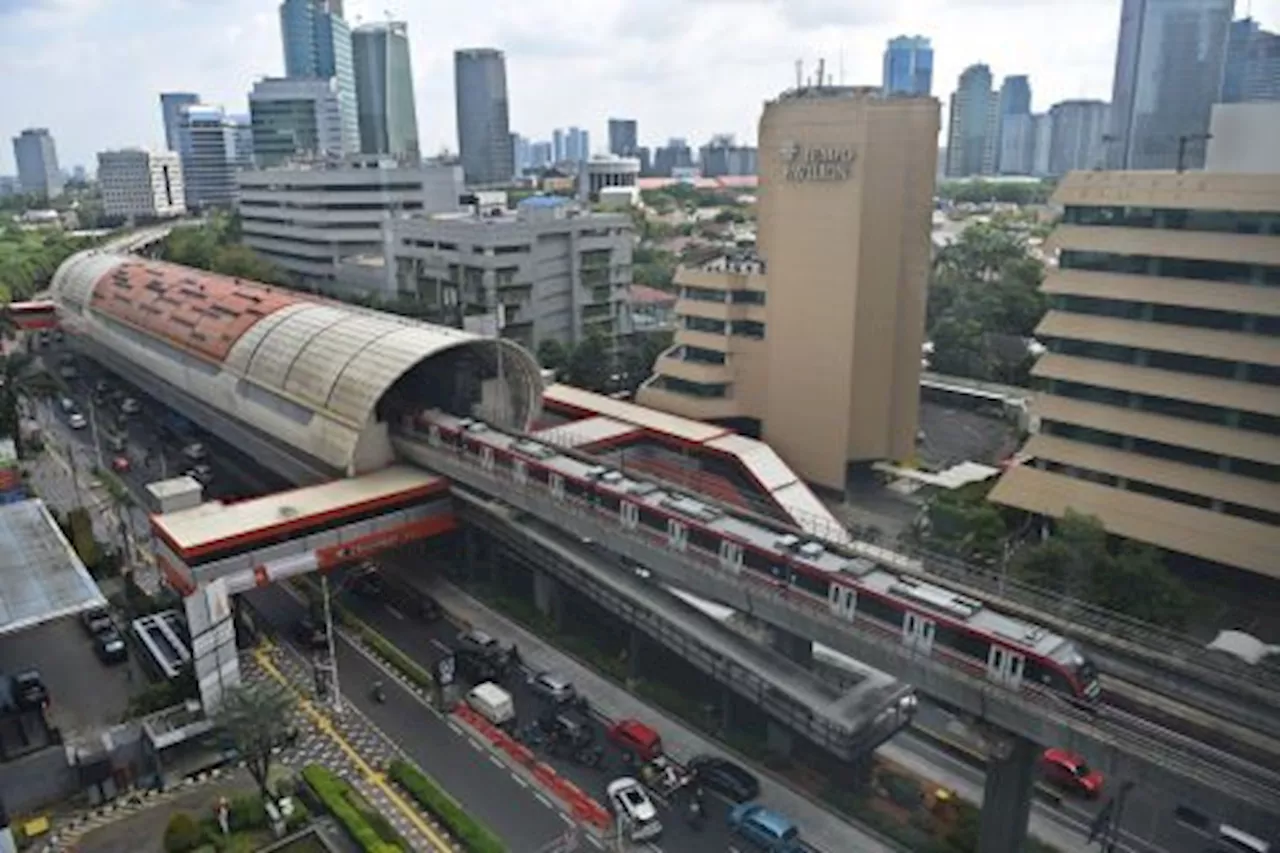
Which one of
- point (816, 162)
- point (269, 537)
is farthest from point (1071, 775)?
point (816, 162)

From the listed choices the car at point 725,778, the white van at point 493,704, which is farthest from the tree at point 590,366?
the car at point 725,778

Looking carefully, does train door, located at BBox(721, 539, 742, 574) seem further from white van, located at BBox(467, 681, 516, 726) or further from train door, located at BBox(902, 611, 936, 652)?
white van, located at BBox(467, 681, 516, 726)

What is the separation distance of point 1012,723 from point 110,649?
3716cm

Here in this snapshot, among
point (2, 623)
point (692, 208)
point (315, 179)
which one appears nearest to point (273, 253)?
point (315, 179)

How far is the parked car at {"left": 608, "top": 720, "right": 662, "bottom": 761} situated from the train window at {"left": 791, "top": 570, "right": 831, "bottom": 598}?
7893mm

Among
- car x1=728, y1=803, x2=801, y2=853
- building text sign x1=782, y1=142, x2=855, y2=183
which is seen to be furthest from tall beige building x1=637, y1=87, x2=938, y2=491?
car x1=728, y1=803, x2=801, y2=853

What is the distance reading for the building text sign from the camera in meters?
57.2

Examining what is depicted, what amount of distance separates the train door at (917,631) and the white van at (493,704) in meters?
15.9

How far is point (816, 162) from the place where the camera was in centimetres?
5838

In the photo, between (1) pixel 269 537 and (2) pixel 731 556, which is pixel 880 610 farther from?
(1) pixel 269 537

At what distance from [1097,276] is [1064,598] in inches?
795

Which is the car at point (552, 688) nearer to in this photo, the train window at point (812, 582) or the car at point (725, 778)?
the car at point (725, 778)

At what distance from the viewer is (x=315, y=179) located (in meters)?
120

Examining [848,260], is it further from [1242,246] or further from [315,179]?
[315,179]
